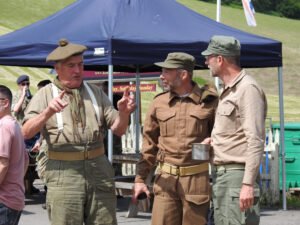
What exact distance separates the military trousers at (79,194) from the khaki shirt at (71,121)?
15 centimetres

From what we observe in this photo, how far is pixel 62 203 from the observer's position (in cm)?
536

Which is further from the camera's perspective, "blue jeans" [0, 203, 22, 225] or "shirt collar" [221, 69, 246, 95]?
"blue jeans" [0, 203, 22, 225]

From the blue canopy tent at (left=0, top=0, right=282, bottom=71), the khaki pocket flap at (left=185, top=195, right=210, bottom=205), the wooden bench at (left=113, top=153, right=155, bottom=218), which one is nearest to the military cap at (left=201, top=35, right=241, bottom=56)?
the khaki pocket flap at (left=185, top=195, right=210, bottom=205)

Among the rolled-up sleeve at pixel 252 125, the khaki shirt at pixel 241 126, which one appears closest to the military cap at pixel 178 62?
the khaki shirt at pixel 241 126

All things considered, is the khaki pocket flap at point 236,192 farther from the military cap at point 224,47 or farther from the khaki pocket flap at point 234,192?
the military cap at point 224,47

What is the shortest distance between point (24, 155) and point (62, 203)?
70 cm

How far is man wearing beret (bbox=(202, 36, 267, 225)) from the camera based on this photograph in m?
5.16

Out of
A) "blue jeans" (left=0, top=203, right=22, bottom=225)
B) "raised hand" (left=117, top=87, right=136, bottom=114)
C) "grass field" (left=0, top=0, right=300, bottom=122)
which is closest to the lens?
"raised hand" (left=117, top=87, right=136, bottom=114)

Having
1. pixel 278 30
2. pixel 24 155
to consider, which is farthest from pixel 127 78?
pixel 278 30

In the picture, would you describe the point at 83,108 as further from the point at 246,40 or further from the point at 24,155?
the point at 246,40

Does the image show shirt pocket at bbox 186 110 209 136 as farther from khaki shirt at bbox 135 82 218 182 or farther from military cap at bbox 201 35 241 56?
military cap at bbox 201 35 241 56

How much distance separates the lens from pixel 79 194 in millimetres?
5344

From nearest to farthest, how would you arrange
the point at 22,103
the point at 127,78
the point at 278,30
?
the point at 22,103, the point at 127,78, the point at 278,30

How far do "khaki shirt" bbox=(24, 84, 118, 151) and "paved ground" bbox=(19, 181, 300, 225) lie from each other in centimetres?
479
